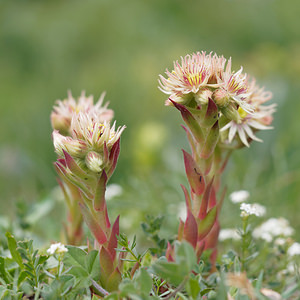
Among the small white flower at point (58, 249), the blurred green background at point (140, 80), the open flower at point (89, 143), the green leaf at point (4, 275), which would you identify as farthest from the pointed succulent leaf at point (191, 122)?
the blurred green background at point (140, 80)

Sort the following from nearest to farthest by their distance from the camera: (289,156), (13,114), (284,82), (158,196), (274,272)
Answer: (274,272) → (158,196) → (289,156) → (284,82) → (13,114)

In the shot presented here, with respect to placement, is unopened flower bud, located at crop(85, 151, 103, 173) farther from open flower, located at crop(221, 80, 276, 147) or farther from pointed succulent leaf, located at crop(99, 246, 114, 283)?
open flower, located at crop(221, 80, 276, 147)

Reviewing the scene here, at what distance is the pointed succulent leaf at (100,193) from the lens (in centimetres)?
89

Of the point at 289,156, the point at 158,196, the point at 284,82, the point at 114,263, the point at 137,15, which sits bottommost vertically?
the point at 114,263

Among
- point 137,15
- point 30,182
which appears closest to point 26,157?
point 30,182

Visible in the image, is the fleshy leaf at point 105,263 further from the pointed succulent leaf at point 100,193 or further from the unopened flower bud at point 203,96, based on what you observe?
the unopened flower bud at point 203,96

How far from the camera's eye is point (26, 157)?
8.37 feet

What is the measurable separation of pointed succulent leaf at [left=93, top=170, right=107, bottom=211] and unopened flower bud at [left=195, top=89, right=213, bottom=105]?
0.24m

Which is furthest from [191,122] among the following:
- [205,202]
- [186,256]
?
[186,256]

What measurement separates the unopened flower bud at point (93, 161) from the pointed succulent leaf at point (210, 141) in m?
0.23

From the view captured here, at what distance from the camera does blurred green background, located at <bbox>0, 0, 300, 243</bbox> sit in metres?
1.89

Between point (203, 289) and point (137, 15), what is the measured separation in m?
4.15

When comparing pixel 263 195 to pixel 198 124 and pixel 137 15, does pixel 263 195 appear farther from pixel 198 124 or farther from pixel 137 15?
pixel 137 15

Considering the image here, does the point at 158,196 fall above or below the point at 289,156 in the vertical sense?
below
